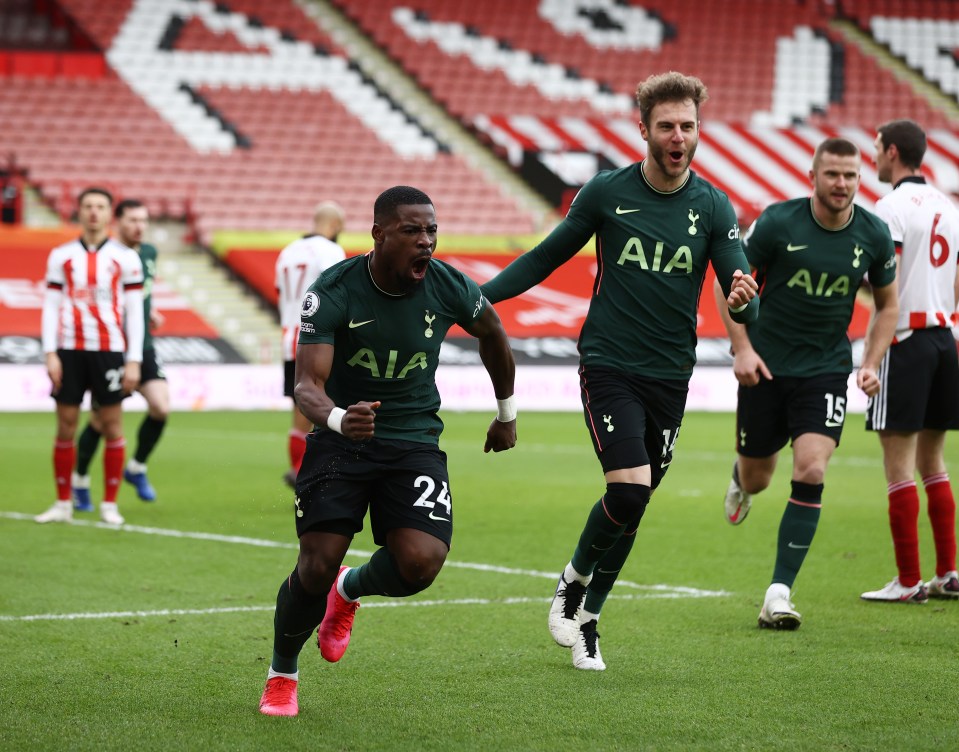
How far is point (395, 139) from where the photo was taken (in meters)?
28.8

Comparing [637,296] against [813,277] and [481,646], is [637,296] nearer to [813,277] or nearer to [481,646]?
[813,277]

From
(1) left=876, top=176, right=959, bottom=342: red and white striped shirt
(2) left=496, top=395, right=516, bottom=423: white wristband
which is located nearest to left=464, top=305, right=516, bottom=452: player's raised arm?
(2) left=496, top=395, right=516, bottom=423: white wristband

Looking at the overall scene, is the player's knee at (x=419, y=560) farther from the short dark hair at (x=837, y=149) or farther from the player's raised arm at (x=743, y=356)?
the short dark hair at (x=837, y=149)

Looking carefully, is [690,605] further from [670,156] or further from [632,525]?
[670,156]

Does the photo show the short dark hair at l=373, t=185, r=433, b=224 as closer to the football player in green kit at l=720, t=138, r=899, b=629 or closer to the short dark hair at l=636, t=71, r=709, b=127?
the short dark hair at l=636, t=71, r=709, b=127

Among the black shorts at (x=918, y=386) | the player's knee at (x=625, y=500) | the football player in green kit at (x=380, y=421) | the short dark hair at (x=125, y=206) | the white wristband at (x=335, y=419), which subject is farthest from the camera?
the short dark hair at (x=125, y=206)

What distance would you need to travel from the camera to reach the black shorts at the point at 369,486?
4469mm

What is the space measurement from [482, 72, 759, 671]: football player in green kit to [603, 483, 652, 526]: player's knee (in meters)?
0.01

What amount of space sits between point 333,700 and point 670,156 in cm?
231

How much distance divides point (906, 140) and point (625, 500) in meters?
2.72

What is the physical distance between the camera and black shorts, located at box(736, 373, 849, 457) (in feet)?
19.9

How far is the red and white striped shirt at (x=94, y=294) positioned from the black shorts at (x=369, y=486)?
16.1 feet

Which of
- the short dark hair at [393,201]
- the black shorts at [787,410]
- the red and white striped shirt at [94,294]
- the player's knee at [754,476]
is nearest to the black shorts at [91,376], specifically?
the red and white striped shirt at [94,294]

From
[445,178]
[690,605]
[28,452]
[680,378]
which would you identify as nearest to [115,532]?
[690,605]
